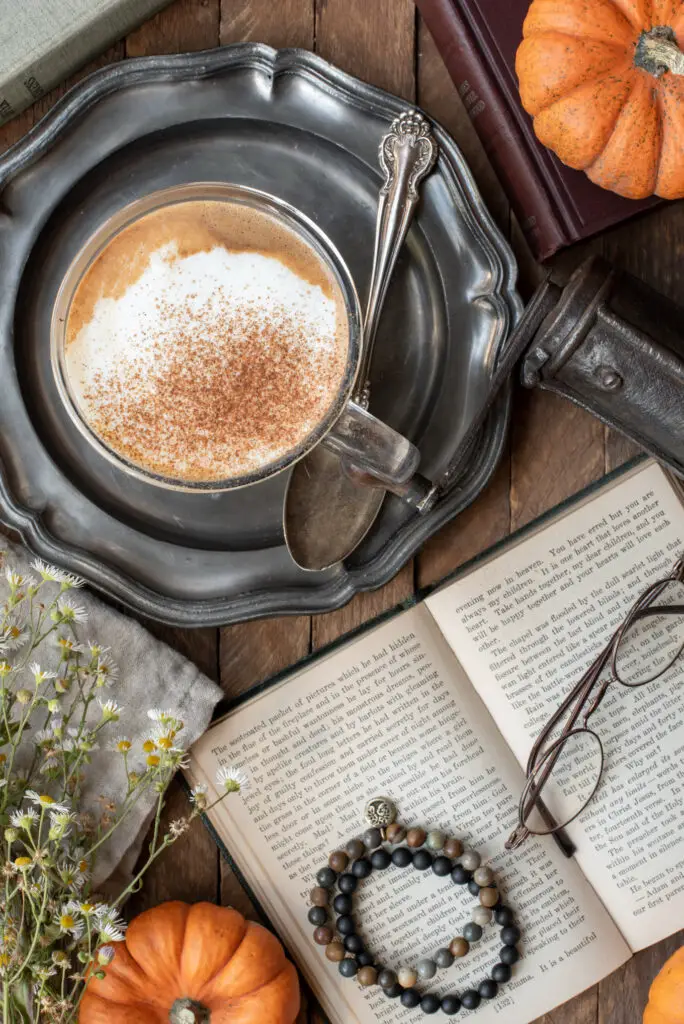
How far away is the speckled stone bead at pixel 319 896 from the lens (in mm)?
1099

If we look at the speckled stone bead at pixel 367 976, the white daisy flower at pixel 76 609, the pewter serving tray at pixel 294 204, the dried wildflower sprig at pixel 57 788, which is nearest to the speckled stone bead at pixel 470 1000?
the speckled stone bead at pixel 367 976

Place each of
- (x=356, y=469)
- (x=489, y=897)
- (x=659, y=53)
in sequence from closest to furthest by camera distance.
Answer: (x=659, y=53)
(x=356, y=469)
(x=489, y=897)

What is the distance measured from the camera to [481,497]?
111 centimetres

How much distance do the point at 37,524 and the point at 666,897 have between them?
0.82m

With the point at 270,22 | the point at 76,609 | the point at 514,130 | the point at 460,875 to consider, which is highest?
the point at 270,22

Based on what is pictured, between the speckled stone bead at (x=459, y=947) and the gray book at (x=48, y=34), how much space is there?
41.4 inches

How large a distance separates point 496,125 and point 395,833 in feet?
2.55

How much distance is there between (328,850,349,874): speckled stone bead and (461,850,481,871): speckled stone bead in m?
0.14

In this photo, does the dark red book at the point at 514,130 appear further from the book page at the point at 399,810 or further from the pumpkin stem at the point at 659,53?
the book page at the point at 399,810

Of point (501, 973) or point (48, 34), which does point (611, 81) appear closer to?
point (48, 34)

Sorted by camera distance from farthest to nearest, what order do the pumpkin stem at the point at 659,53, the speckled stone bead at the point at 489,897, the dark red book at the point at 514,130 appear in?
the speckled stone bead at the point at 489,897, the dark red book at the point at 514,130, the pumpkin stem at the point at 659,53

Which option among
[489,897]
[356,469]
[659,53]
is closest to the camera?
[659,53]

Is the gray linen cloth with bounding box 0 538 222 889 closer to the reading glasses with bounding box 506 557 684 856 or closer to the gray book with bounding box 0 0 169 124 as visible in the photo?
the reading glasses with bounding box 506 557 684 856

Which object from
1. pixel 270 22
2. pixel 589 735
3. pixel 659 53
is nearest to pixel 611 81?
pixel 659 53
